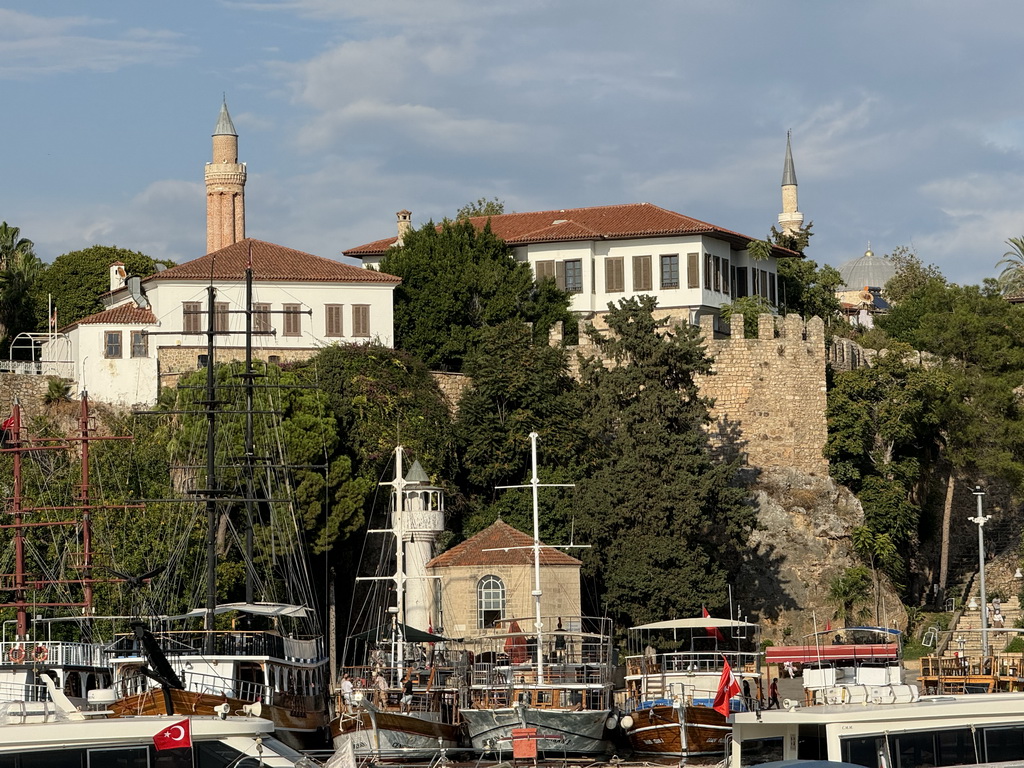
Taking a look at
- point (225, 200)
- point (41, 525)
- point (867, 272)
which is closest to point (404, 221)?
point (225, 200)

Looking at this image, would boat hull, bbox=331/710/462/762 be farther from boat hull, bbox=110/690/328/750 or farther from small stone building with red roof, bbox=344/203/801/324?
small stone building with red roof, bbox=344/203/801/324

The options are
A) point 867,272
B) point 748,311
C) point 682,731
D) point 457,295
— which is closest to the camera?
point 682,731

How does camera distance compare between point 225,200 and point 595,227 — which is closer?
point 595,227

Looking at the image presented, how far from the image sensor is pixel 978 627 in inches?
2315

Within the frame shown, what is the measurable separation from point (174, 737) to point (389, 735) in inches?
601

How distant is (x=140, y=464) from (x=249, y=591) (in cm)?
1095

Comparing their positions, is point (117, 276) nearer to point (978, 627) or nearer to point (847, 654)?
point (978, 627)

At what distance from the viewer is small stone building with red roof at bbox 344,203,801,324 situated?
226 ft

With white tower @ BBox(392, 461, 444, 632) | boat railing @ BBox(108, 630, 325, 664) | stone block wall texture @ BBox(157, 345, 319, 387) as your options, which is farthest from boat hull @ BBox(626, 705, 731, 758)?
stone block wall texture @ BBox(157, 345, 319, 387)

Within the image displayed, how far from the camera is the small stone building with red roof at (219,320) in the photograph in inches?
2351

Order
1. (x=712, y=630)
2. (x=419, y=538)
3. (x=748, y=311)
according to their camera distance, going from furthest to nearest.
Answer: (x=748, y=311), (x=712, y=630), (x=419, y=538)

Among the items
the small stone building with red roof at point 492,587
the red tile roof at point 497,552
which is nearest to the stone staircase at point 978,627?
the small stone building with red roof at point 492,587

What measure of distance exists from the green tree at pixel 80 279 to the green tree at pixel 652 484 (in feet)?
76.9

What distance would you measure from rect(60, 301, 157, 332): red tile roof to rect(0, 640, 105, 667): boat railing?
20.1 meters
